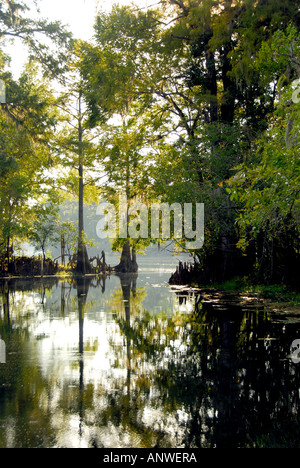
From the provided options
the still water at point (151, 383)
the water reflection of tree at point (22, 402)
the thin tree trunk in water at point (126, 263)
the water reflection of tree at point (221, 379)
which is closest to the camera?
the water reflection of tree at point (22, 402)

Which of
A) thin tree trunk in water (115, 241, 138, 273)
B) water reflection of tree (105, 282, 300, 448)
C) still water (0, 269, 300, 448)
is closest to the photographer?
still water (0, 269, 300, 448)

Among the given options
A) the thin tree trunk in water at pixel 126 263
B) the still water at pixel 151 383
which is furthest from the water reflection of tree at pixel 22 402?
the thin tree trunk in water at pixel 126 263

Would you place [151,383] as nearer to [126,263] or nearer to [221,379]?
[221,379]

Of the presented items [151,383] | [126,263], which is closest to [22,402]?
[151,383]

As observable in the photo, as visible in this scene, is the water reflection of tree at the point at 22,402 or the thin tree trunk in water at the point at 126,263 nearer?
the water reflection of tree at the point at 22,402

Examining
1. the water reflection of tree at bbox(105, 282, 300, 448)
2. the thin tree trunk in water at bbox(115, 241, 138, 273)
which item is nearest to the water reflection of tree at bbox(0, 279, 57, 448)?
the water reflection of tree at bbox(105, 282, 300, 448)

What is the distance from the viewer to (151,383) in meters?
5.62

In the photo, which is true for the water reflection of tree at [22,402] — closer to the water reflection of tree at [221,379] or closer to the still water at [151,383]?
the still water at [151,383]

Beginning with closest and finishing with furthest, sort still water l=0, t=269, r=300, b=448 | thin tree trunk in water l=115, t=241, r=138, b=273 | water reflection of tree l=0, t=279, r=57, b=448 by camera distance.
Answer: water reflection of tree l=0, t=279, r=57, b=448, still water l=0, t=269, r=300, b=448, thin tree trunk in water l=115, t=241, r=138, b=273

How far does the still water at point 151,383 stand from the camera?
4.02 meters

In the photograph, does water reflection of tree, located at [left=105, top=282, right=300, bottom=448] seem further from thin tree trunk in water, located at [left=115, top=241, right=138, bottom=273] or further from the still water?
thin tree trunk in water, located at [left=115, top=241, right=138, bottom=273]

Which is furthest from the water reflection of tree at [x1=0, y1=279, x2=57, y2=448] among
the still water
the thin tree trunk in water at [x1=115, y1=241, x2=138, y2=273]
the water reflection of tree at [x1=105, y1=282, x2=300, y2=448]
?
Answer: the thin tree trunk in water at [x1=115, y1=241, x2=138, y2=273]

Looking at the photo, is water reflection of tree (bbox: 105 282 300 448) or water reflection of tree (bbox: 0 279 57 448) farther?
water reflection of tree (bbox: 105 282 300 448)

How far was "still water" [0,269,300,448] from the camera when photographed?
4023mm
